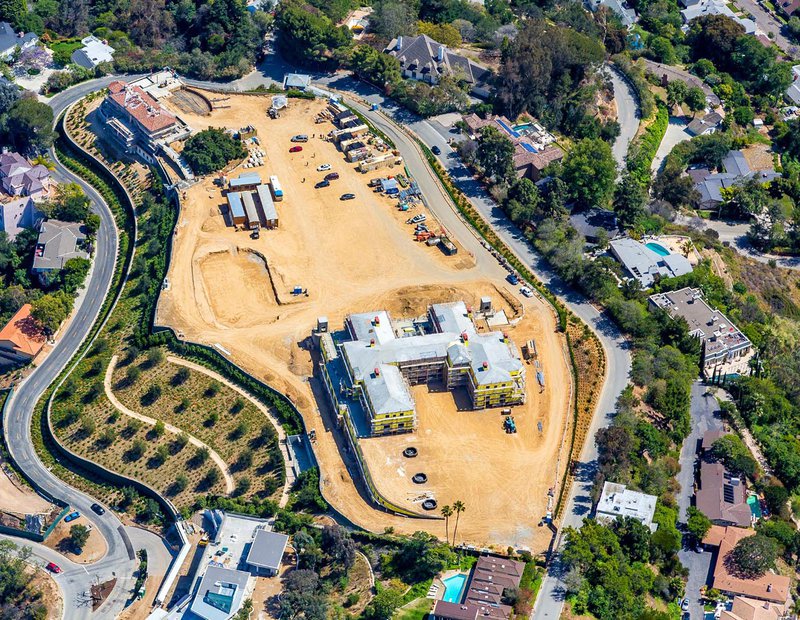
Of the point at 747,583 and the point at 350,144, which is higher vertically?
the point at 350,144

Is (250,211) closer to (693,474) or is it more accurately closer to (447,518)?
(447,518)

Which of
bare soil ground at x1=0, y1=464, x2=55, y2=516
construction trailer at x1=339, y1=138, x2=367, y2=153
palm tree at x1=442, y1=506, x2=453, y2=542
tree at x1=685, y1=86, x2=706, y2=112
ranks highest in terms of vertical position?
tree at x1=685, y1=86, x2=706, y2=112

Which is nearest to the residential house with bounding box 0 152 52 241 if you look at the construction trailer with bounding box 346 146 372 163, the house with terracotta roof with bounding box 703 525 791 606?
the construction trailer with bounding box 346 146 372 163

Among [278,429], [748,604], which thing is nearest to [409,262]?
[278,429]

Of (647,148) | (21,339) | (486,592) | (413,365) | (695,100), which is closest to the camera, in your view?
(486,592)

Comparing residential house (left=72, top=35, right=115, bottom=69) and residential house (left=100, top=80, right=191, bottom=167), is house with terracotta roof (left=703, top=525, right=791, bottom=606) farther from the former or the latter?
residential house (left=72, top=35, right=115, bottom=69)

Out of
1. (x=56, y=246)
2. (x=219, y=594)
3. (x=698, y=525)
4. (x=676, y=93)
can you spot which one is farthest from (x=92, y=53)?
(x=698, y=525)
